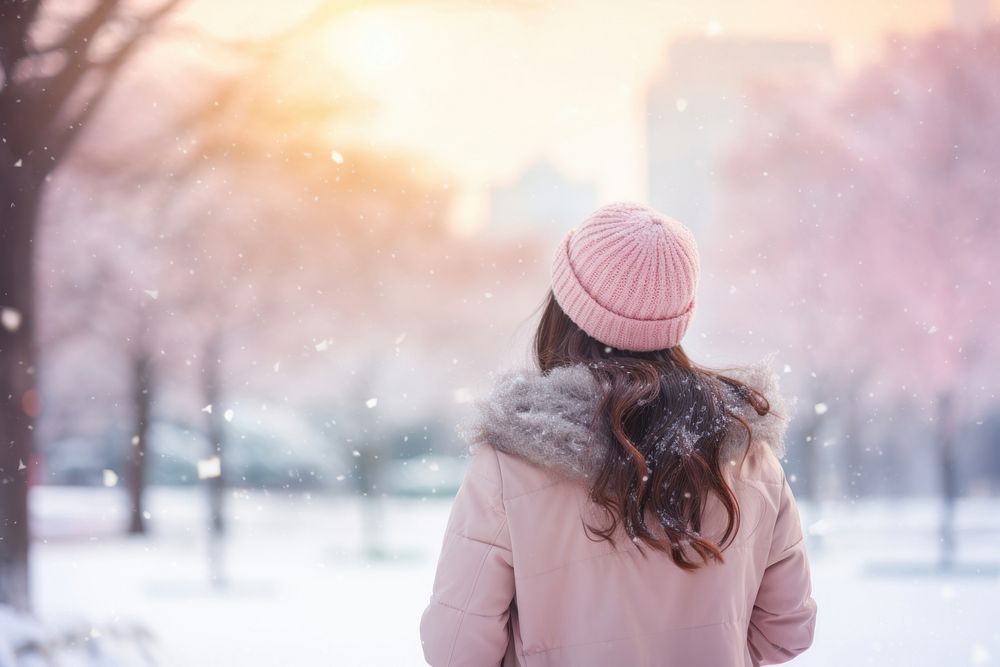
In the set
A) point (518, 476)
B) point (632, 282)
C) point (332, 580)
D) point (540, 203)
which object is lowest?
point (332, 580)

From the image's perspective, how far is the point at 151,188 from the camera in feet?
9.18

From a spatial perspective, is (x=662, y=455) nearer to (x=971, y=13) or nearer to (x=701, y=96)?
(x=701, y=96)

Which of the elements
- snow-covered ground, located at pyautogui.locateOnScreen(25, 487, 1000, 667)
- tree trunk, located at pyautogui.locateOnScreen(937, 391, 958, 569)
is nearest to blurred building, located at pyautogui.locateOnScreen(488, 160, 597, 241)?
snow-covered ground, located at pyautogui.locateOnScreen(25, 487, 1000, 667)

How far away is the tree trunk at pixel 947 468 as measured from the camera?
110 inches

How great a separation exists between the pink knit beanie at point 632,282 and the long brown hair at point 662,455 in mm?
39

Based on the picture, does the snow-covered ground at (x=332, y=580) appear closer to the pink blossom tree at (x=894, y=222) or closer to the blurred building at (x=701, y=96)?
the pink blossom tree at (x=894, y=222)

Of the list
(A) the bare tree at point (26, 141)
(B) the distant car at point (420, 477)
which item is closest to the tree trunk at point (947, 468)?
(B) the distant car at point (420, 477)

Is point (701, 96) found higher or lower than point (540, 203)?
higher

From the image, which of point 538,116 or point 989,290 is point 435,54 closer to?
point 538,116

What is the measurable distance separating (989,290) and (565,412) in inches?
104

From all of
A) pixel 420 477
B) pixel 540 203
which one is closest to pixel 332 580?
pixel 420 477

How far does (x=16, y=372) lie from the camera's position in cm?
250

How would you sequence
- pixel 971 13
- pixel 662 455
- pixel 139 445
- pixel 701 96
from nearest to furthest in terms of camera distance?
1. pixel 662 455
2. pixel 971 13
3. pixel 701 96
4. pixel 139 445

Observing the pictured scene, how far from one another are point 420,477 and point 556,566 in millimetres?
2254
